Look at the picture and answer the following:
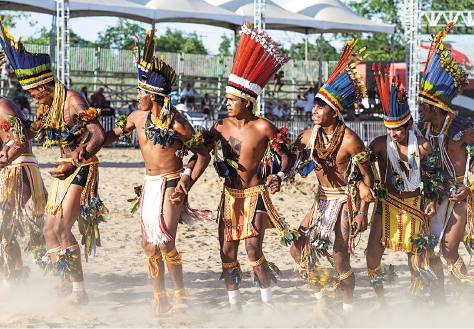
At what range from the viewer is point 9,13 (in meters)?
35.0

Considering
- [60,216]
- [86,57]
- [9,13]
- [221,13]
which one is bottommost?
[60,216]

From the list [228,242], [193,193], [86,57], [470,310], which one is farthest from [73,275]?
Result: [86,57]

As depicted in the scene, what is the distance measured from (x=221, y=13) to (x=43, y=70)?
1492cm

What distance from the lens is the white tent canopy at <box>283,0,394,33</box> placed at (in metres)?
20.1

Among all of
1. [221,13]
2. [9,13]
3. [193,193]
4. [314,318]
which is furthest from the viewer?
[9,13]

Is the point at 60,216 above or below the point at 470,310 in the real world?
above

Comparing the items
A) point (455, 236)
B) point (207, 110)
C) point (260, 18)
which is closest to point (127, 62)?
point (207, 110)

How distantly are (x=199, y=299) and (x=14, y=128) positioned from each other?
2272 mm

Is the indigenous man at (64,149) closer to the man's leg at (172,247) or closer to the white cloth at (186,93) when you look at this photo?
the man's leg at (172,247)

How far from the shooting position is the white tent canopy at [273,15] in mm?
19062

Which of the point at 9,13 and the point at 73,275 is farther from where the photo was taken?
the point at 9,13

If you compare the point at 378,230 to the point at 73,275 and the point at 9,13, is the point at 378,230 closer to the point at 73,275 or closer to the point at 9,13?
the point at 73,275

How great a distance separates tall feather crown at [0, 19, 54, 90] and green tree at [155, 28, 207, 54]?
34286mm

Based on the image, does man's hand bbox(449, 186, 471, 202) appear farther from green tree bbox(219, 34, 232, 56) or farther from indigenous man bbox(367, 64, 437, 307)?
green tree bbox(219, 34, 232, 56)
